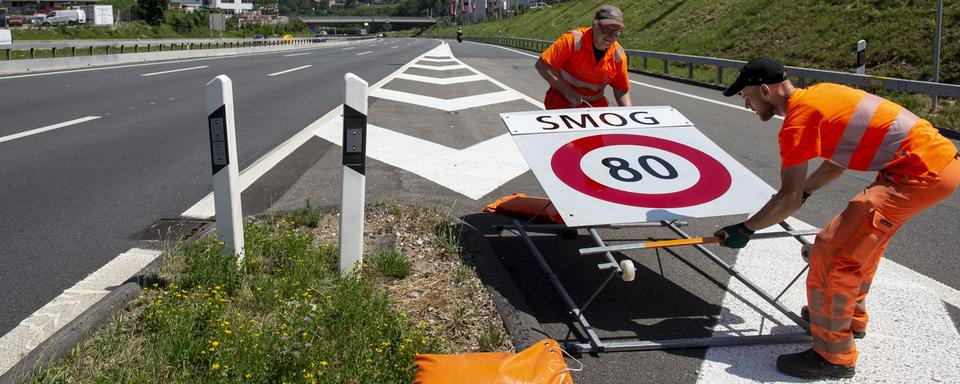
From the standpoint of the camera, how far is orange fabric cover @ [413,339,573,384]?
3.11m

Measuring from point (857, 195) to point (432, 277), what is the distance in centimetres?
228

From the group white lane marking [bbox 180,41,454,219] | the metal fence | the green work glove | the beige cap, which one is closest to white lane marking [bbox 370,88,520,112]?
white lane marking [bbox 180,41,454,219]

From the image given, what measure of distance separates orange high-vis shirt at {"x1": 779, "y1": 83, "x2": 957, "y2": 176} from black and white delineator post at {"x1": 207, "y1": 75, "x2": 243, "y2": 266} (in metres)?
2.88

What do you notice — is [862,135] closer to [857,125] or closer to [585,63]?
[857,125]

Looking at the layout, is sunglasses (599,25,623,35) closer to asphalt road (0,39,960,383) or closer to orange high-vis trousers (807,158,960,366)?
asphalt road (0,39,960,383)

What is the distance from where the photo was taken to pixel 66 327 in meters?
3.57

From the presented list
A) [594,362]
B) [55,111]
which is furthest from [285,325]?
[55,111]

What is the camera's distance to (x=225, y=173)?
4.33 meters

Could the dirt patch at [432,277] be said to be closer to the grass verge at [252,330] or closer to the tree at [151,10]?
the grass verge at [252,330]

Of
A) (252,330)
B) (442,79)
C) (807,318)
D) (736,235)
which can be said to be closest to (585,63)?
(736,235)

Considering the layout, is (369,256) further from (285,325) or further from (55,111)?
(55,111)

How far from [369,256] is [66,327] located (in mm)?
1749

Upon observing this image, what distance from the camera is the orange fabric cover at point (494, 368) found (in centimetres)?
311

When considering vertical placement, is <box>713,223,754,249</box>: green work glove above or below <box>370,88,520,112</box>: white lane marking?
above
